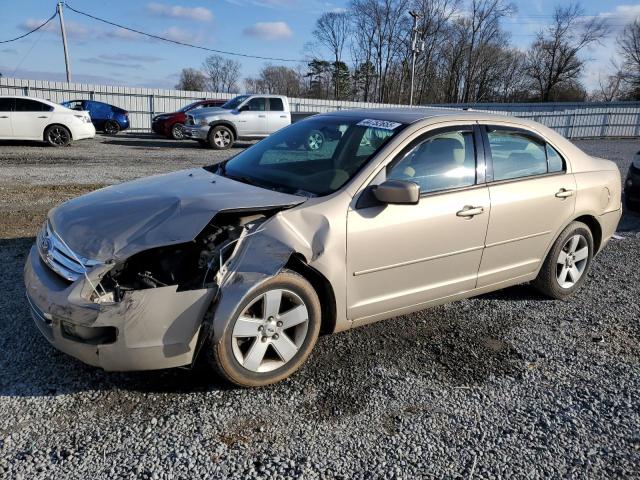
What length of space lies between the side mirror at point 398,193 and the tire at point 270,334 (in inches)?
28.2

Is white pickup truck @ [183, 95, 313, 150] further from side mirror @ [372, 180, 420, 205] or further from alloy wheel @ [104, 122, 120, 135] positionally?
side mirror @ [372, 180, 420, 205]

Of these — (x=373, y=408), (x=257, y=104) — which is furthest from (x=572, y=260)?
(x=257, y=104)

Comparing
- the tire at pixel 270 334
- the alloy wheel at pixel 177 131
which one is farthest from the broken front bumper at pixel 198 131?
the tire at pixel 270 334

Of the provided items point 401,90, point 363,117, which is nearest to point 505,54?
point 401,90

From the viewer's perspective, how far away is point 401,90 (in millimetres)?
59250

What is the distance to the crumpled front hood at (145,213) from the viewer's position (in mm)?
2775

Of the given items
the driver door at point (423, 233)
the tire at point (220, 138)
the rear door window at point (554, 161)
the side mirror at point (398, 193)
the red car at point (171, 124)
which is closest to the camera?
the side mirror at point (398, 193)

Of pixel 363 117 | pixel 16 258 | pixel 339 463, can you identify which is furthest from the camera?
pixel 16 258

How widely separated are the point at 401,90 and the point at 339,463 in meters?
60.6

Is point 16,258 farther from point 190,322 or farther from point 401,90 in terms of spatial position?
point 401,90

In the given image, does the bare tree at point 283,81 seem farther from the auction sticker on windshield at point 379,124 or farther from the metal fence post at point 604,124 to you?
the auction sticker on windshield at point 379,124

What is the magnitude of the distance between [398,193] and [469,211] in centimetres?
76

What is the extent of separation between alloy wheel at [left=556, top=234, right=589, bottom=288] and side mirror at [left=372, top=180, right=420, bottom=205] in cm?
202

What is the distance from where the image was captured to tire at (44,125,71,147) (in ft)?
48.4
